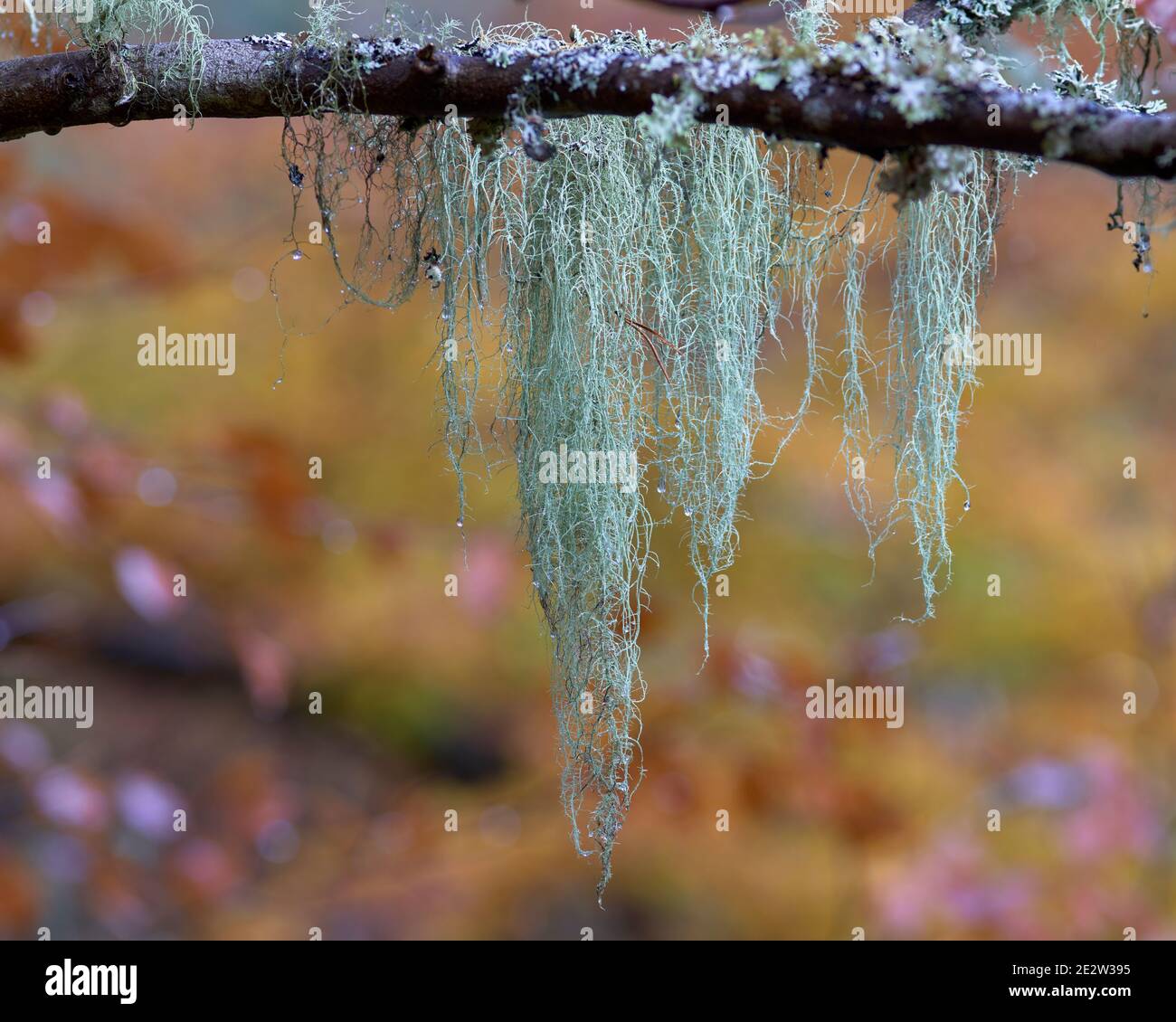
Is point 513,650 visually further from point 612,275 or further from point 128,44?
point 128,44

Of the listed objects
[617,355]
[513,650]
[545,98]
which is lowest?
[513,650]

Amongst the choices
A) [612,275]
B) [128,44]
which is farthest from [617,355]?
[128,44]

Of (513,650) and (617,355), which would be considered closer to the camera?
(617,355)

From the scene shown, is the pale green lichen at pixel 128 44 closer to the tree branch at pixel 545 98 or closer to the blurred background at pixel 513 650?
the tree branch at pixel 545 98

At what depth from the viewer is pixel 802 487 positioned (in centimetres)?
271

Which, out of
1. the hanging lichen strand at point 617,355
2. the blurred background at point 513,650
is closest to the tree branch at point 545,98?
the hanging lichen strand at point 617,355

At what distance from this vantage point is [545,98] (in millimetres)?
793

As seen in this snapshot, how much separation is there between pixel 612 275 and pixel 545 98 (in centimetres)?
21

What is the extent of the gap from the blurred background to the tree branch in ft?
4.77

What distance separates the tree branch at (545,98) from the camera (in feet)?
2.16

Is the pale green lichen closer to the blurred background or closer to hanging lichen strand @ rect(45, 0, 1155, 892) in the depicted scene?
hanging lichen strand @ rect(45, 0, 1155, 892)
